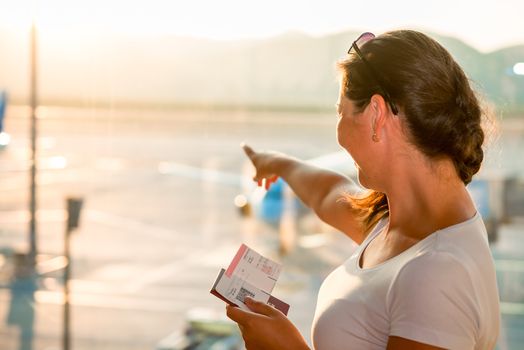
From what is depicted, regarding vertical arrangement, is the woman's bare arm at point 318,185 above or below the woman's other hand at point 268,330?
above

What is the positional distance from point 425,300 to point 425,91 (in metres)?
0.22

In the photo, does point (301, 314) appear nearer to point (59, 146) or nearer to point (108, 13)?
point (108, 13)

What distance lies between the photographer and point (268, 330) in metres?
0.92

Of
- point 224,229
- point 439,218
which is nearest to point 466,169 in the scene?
point 439,218

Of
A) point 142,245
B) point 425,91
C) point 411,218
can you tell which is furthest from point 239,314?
point 142,245

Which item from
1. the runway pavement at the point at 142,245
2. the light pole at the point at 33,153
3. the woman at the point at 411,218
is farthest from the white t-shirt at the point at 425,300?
the light pole at the point at 33,153

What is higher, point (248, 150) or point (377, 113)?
point (377, 113)

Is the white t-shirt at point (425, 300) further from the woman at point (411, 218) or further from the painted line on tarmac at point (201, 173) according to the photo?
the painted line on tarmac at point (201, 173)

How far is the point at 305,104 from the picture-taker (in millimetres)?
26203

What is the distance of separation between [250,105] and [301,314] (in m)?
22.9

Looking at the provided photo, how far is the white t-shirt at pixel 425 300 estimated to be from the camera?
0.77 meters

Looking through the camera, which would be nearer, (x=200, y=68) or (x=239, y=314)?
(x=239, y=314)

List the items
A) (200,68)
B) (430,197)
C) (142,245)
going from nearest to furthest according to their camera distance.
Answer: (430,197)
(142,245)
(200,68)

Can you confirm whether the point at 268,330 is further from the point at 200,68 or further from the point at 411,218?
the point at 200,68
